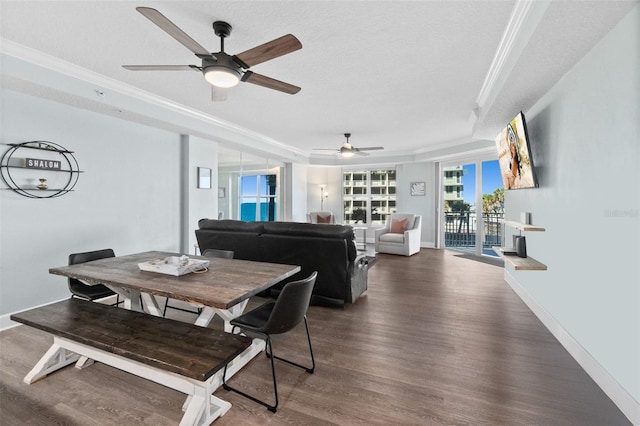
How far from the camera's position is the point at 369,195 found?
8.96 m

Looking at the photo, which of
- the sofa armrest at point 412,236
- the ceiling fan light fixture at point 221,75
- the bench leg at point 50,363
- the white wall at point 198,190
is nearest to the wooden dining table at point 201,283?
the bench leg at point 50,363

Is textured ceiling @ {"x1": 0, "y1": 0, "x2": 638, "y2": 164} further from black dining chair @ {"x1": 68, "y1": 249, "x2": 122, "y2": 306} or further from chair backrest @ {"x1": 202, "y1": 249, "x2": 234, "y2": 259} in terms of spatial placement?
chair backrest @ {"x1": 202, "y1": 249, "x2": 234, "y2": 259}

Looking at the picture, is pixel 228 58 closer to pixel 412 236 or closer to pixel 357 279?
pixel 357 279

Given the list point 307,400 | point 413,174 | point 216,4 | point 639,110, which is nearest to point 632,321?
point 639,110

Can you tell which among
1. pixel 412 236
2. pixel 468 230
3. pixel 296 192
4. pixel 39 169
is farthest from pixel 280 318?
pixel 468 230

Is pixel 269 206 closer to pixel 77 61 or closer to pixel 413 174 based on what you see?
pixel 413 174

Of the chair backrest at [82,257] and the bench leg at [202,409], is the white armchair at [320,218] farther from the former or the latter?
the bench leg at [202,409]

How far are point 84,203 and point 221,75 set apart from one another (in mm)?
2633

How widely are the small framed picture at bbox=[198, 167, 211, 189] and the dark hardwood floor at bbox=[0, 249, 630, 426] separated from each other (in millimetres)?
2552

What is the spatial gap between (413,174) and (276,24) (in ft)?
21.3

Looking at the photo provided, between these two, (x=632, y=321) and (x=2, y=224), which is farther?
(x=2, y=224)

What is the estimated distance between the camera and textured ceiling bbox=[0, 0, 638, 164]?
2.06m

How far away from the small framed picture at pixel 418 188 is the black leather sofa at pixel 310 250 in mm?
4879

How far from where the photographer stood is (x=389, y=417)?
171 cm
